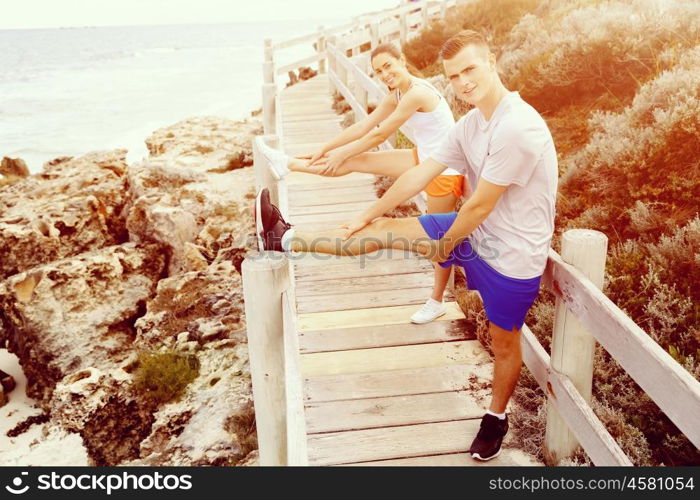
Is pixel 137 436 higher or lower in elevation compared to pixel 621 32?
lower

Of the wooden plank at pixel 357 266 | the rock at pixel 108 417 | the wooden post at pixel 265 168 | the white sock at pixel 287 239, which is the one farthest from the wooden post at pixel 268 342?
the rock at pixel 108 417

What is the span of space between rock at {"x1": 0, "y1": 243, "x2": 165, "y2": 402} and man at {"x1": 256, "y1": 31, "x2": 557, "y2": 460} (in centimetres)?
518

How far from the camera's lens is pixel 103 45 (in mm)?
84500

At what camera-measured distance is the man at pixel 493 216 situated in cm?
237

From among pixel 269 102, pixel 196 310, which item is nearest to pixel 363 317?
pixel 196 310

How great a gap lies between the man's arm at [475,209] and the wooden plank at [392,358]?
1.23m

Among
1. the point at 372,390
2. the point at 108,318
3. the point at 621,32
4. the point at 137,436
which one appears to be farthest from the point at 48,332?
the point at 621,32

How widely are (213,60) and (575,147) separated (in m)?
64.2

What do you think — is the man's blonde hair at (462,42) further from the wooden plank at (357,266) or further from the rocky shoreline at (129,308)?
the rocky shoreline at (129,308)

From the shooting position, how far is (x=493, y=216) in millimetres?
2588

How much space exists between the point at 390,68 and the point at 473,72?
1497 millimetres

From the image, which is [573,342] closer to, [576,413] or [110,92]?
[576,413]

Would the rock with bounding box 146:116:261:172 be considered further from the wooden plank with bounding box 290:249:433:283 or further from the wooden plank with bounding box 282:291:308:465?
the wooden plank with bounding box 282:291:308:465
